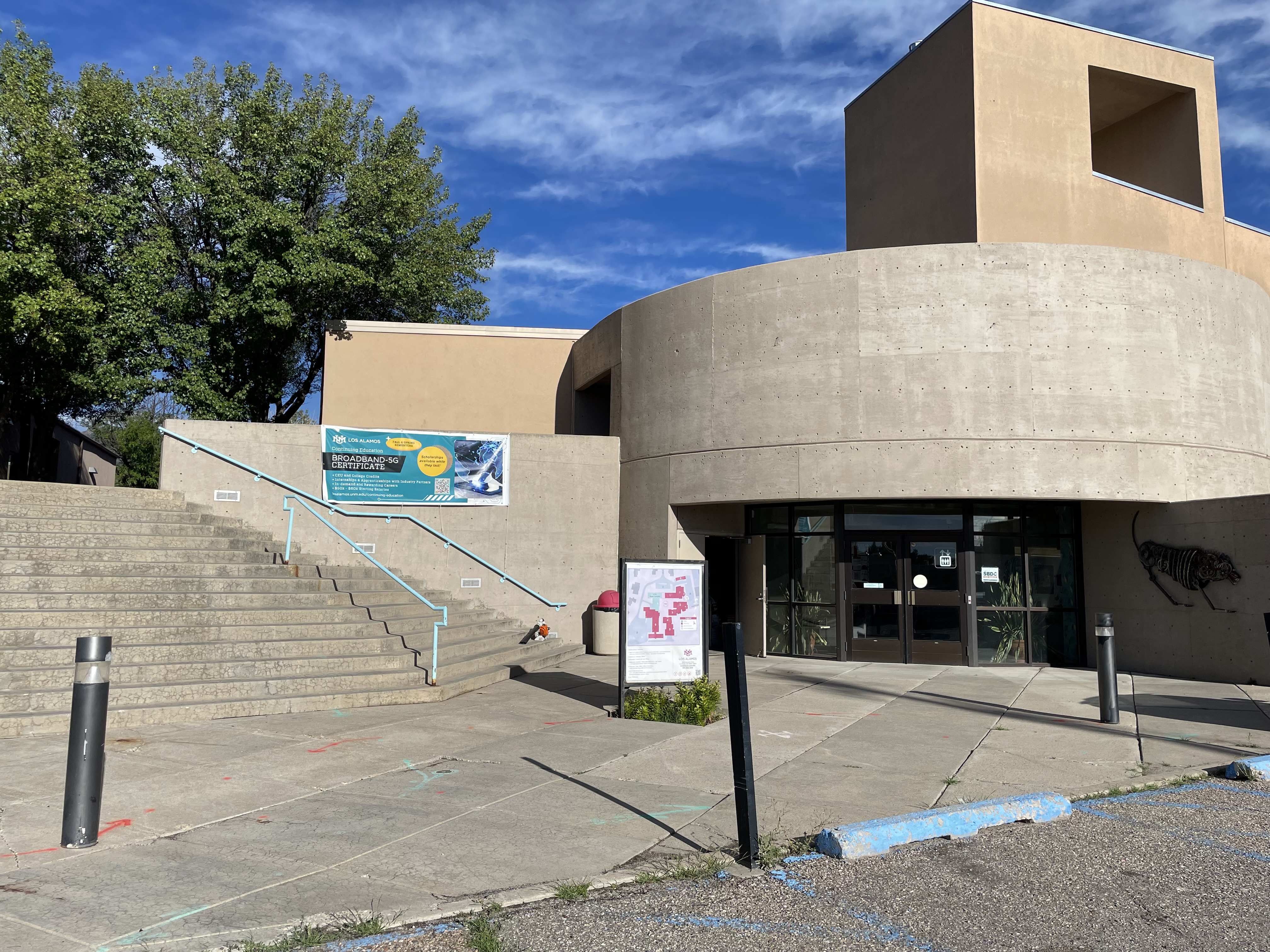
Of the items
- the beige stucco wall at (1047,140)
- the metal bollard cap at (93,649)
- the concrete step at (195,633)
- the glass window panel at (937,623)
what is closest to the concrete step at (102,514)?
the concrete step at (195,633)

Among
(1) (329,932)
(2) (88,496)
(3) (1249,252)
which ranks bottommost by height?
(1) (329,932)

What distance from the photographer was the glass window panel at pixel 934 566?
608 inches

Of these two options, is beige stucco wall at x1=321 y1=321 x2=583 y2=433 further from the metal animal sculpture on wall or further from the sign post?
the metal animal sculpture on wall

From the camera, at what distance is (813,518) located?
53.8 ft

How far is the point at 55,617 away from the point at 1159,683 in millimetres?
14796

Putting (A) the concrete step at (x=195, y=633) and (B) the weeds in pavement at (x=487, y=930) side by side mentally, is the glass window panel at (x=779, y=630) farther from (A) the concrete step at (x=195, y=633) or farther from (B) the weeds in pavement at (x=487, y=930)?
(B) the weeds in pavement at (x=487, y=930)

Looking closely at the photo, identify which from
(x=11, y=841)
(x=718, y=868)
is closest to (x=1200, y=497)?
(x=718, y=868)

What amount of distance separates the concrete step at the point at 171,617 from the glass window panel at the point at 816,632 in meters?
8.12

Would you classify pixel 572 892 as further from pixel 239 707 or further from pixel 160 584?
pixel 160 584

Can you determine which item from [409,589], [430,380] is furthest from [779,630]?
[430,380]

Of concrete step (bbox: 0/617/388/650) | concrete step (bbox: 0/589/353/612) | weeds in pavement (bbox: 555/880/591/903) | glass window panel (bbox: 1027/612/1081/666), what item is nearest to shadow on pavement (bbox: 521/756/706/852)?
weeds in pavement (bbox: 555/880/591/903)

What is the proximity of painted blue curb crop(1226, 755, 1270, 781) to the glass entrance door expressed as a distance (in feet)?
26.5

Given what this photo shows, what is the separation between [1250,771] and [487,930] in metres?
6.55

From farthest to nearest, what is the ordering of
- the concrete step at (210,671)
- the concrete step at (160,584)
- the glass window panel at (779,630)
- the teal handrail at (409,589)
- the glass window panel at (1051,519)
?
the glass window panel at (779,630) → the glass window panel at (1051,519) → the teal handrail at (409,589) → the concrete step at (160,584) → the concrete step at (210,671)
